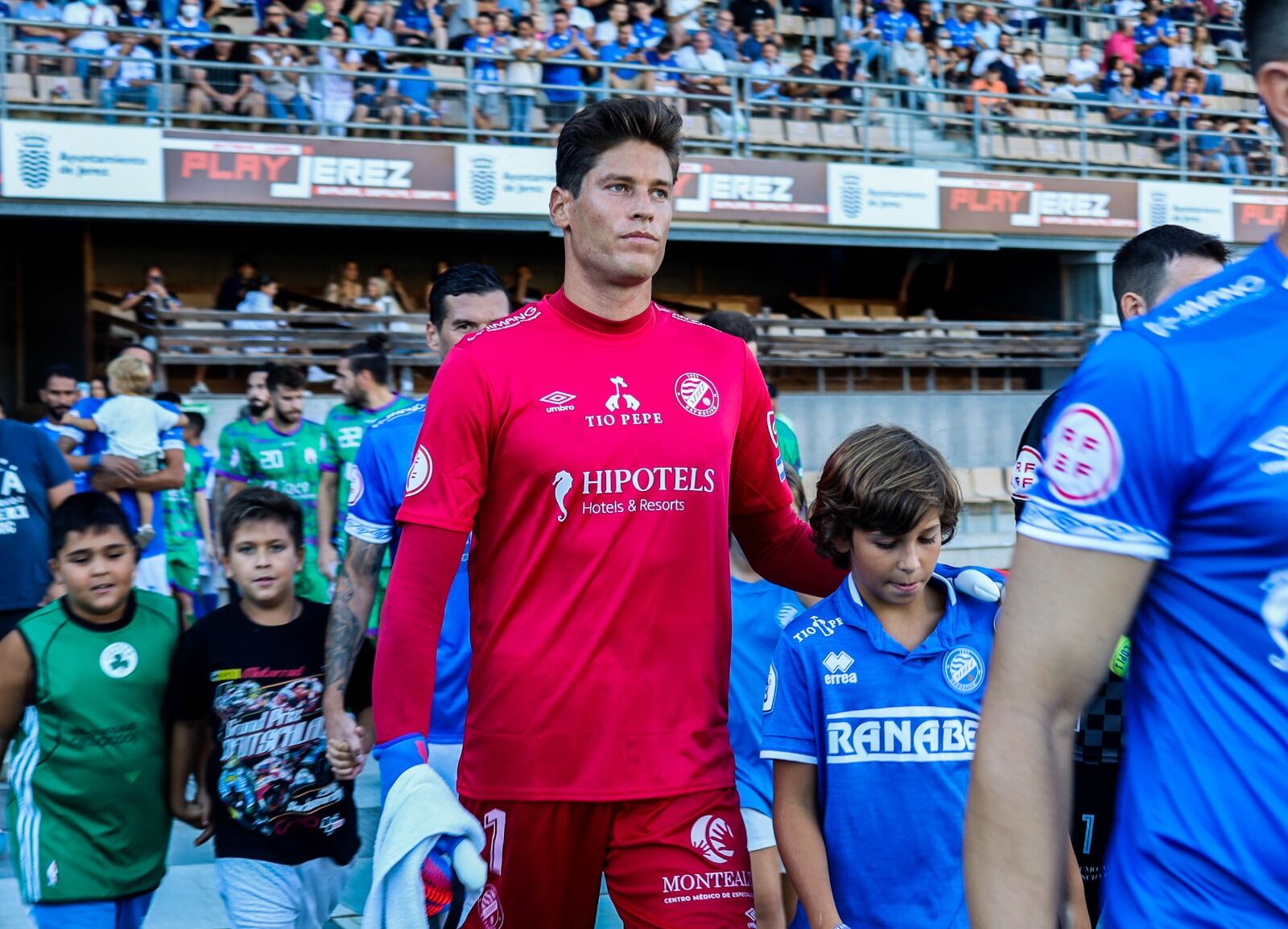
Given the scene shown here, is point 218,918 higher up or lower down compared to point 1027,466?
lower down

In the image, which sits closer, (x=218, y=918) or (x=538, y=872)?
(x=538, y=872)

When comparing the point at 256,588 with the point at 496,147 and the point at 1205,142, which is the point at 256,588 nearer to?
the point at 496,147

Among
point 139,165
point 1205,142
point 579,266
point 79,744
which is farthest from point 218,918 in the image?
point 1205,142

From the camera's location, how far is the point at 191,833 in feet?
20.2

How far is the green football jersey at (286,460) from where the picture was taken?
29.7 ft

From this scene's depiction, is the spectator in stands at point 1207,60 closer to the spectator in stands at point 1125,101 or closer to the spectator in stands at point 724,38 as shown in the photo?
the spectator in stands at point 1125,101

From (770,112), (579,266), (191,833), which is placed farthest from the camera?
(770,112)

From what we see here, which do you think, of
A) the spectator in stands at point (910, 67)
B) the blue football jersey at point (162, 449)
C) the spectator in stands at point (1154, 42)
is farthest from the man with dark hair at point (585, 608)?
the spectator in stands at point (1154, 42)

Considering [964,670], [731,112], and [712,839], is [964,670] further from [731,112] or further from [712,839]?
[731,112]

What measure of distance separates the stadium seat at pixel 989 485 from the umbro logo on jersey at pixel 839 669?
16.7m

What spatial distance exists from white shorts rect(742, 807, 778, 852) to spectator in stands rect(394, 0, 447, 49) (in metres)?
16.2

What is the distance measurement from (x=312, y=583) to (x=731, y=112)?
13249 mm

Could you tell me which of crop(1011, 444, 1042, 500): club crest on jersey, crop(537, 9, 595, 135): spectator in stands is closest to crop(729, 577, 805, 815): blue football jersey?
crop(1011, 444, 1042, 500): club crest on jersey

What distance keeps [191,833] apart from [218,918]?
0.95 metres
